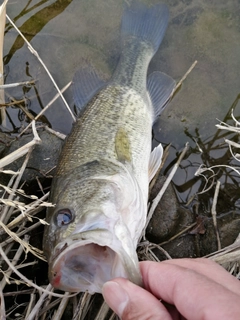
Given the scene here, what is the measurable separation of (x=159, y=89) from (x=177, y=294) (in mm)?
2301

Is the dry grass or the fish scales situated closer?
the dry grass

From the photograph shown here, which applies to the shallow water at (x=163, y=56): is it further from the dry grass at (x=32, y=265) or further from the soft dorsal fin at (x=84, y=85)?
the dry grass at (x=32, y=265)

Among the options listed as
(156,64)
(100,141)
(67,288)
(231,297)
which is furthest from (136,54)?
(231,297)

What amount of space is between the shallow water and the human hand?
179cm

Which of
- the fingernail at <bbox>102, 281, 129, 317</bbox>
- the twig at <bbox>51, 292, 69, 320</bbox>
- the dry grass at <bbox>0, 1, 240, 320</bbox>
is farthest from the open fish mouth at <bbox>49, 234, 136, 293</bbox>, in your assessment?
the twig at <bbox>51, 292, 69, 320</bbox>

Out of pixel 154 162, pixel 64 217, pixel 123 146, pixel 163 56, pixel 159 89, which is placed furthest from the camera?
pixel 163 56

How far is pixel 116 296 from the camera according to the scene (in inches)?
71.6

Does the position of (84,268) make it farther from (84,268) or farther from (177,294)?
(177,294)

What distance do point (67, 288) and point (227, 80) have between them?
2.75m

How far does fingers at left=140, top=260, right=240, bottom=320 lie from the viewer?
1.56m

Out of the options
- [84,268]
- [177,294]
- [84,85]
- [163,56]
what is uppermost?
[163,56]

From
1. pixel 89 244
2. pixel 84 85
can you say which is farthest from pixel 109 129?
pixel 89 244

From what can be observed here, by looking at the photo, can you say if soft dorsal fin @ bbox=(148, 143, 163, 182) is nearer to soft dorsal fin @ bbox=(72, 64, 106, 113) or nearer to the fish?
the fish

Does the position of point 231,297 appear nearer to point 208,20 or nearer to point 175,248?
point 175,248
